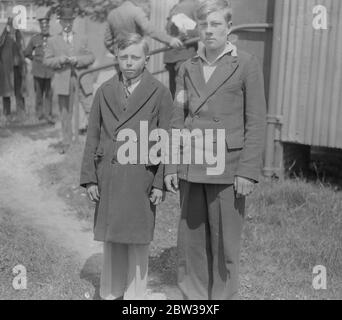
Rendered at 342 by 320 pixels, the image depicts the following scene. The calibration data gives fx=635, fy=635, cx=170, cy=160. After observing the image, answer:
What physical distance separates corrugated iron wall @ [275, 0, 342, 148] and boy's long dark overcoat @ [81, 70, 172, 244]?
2932 mm

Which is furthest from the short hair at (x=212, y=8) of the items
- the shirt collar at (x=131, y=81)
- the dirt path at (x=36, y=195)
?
the dirt path at (x=36, y=195)

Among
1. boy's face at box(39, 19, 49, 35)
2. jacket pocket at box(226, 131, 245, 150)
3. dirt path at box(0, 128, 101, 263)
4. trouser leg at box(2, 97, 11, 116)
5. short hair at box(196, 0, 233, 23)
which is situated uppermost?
short hair at box(196, 0, 233, 23)

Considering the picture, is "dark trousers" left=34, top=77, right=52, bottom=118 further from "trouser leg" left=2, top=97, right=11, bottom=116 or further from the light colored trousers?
the light colored trousers

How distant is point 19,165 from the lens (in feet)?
25.1

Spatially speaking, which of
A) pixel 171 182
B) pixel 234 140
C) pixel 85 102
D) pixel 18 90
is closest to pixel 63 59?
pixel 85 102

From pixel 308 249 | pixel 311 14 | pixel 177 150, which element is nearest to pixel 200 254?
pixel 177 150

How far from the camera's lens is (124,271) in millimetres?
3979

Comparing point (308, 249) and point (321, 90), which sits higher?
point (321, 90)

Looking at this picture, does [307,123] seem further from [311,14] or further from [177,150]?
[177,150]

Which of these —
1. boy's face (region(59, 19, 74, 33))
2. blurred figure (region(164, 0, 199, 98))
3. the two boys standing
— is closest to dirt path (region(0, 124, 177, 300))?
the two boys standing

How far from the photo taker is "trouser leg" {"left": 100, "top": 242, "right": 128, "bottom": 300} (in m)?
3.92

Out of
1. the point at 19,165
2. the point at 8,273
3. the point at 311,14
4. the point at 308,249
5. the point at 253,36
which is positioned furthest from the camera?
the point at 19,165

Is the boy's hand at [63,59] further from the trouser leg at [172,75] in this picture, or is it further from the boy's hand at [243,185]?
the boy's hand at [243,185]
